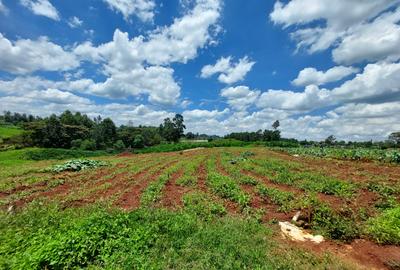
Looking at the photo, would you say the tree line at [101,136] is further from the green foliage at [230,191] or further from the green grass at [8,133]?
the green foliage at [230,191]

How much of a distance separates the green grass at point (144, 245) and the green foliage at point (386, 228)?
225 cm

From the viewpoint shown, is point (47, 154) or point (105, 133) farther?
point (105, 133)

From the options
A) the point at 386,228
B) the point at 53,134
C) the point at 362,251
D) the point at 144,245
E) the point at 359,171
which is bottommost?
the point at 362,251

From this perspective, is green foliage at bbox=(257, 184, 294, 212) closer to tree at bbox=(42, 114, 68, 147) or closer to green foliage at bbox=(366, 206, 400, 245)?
green foliage at bbox=(366, 206, 400, 245)

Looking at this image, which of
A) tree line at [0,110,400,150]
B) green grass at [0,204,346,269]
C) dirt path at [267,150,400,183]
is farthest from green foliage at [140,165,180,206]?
tree line at [0,110,400,150]

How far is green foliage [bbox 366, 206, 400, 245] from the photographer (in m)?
6.68

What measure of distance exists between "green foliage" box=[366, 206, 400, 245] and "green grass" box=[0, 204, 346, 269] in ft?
7.38

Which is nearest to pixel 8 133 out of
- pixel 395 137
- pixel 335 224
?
pixel 335 224

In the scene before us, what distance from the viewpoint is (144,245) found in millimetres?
5902

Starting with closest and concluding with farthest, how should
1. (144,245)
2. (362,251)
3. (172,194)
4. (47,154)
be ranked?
(144,245)
(362,251)
(172,194)
(47,154)

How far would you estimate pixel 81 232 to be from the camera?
581 centimetres

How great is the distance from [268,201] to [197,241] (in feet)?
16.4

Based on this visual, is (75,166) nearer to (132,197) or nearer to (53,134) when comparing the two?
(132,197)

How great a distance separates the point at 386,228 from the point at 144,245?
6.65 meters
